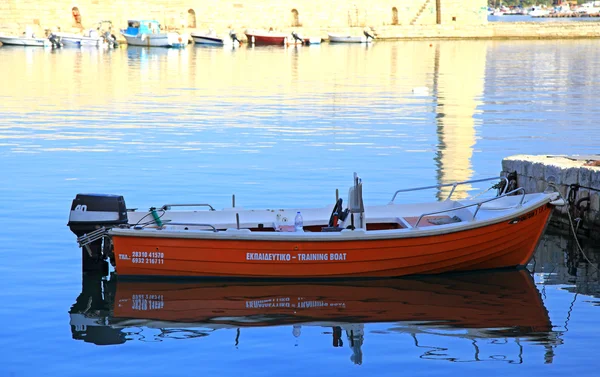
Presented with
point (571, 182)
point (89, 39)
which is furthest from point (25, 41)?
point (571, 182)

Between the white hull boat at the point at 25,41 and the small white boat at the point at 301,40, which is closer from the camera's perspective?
the white hull boat at the point at 25,41

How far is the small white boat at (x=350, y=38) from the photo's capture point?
66.9 m

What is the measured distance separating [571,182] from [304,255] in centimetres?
409

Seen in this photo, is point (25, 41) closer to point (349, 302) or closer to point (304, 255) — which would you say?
point (304, 255)

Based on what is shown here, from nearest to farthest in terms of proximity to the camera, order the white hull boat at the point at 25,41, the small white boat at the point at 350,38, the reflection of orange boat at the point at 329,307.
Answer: the reflection of orange boat at the point at 329,307
the white hull boat at the point at 25,41
the small white boat at the point at 350,38

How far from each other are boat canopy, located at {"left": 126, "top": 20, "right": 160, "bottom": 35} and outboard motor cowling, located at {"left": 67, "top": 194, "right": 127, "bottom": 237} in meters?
52.5

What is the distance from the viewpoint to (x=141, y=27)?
60875 mm

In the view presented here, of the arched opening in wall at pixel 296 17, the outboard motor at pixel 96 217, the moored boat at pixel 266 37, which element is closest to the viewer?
the outboard motor at pixel 96 217

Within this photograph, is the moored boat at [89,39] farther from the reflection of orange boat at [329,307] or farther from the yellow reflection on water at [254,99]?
the reflection of orange boat at [329,307]

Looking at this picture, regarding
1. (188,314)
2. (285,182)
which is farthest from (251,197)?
(188,314)

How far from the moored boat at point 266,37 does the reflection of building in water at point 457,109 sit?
13248 millimetres

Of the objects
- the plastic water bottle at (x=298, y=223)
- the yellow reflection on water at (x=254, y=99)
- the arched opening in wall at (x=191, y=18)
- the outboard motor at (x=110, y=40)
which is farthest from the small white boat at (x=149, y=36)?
the plastic water bottle at (x=298, y=223)

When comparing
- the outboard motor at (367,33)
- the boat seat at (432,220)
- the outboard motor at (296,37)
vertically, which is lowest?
the boat seat at (432,220)

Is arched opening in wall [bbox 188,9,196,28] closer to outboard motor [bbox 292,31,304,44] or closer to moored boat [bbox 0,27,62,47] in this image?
outboard motor [bbox 292,31,304,44]
